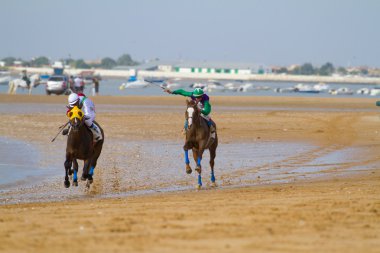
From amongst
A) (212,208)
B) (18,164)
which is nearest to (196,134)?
(18,164)

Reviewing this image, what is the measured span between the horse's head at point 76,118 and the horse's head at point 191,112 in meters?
2.22

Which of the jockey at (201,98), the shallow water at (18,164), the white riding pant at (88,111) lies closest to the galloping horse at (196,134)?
the jockey at (201,98)

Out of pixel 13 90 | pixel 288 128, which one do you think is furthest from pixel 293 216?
pixel 13 90

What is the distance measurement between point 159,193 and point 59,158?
747 centimetres

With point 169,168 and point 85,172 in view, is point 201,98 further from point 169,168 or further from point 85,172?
point 85,172

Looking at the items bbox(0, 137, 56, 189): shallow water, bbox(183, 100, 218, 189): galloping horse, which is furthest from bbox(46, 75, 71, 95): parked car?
bbox(183, 100, 218, 189): galloping horse

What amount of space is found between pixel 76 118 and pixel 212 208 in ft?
19.5

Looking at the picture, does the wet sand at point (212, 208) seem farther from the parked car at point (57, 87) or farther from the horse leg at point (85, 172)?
the parked car at point (57, 87)

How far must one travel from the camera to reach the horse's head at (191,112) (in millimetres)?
19094

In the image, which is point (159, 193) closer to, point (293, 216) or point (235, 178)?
point (235, 178)

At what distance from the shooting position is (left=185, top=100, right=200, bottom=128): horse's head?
19.1 m

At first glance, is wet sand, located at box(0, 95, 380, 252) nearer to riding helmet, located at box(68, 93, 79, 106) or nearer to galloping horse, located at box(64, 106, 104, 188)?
galloping horse, located at box(64, 106, 104, 188)

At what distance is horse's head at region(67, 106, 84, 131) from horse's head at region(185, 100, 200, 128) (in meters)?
2.22

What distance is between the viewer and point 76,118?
1817 cm
